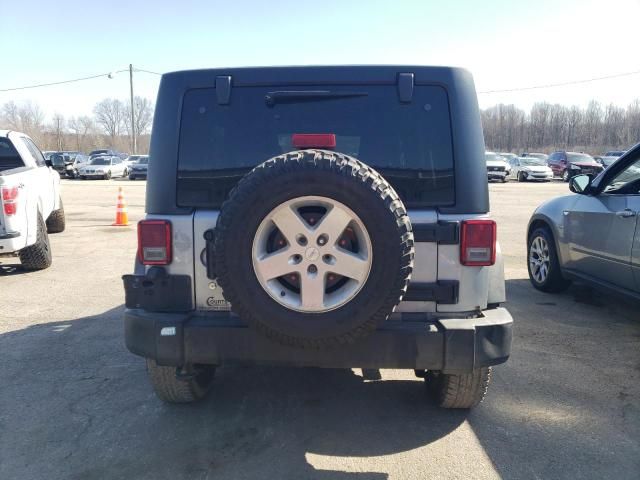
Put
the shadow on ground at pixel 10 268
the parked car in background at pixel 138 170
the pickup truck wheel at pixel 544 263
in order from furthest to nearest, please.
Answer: the parked car in background at pixel 138 170 < the shadow on ground at pixel 10 268 < the pickup truck wheel at pixel 544 263

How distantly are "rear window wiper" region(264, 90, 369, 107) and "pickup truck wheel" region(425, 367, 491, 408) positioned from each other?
5.61ft

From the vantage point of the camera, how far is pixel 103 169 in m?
33.2

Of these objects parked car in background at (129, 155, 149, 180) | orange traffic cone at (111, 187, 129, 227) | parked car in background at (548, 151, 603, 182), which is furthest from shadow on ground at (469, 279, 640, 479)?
parked car in background at (129, 155, 149, 180)

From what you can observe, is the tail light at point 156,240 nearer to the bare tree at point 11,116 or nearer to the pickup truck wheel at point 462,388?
the pickup truck wheel at point 462,388

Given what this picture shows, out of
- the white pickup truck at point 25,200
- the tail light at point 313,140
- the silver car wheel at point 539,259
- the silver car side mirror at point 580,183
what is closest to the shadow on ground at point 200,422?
the tail light at point 313,140

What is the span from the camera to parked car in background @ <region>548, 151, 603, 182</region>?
2994cm

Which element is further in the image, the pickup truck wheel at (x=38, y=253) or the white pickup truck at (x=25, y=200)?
the pickup truck wheel at (x=38, y=253)

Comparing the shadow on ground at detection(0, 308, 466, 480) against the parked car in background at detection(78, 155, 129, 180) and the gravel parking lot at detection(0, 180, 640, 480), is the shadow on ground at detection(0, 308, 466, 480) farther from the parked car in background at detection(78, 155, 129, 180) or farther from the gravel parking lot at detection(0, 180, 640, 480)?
the parked car in background at detection(78, 155, 129, 180)

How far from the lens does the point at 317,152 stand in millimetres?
2391

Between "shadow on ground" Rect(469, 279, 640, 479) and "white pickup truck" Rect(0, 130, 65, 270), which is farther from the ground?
"white pickup truck" Rect(0, 130, 65, 270)

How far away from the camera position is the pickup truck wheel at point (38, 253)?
7.03 metres

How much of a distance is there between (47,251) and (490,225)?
6.72 m

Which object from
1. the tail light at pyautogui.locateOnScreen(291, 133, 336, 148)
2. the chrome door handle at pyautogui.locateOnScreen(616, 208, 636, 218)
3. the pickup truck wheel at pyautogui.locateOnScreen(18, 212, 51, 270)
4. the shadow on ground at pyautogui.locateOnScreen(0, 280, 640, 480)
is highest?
the tail light at pyautogui.locateOnScreen(291, 133, 336, 148)

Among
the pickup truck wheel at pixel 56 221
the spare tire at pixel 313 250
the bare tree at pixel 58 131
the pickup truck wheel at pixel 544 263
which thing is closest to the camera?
the spare tire at pixel 313 250
